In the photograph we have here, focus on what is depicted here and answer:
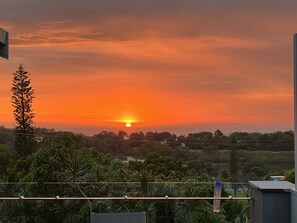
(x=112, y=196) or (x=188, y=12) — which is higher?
(x=188, y=12)

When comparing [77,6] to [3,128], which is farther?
[3,128]

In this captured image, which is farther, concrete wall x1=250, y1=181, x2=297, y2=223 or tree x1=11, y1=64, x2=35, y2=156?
tree x1=11, y1=64, x2=35, y2=156

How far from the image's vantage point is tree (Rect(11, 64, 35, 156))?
15.3 meters

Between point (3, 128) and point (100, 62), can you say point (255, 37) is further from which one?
point (3, 128)

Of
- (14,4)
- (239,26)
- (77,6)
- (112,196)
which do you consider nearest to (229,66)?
(239,26)

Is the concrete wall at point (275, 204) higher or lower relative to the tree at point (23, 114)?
lower

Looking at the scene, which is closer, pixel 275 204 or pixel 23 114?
pixel 275 204

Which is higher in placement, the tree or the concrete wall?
the tree

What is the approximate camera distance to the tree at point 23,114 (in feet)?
50.2

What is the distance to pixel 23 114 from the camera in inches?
630

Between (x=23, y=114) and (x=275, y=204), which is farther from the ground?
(x=23, y=114)

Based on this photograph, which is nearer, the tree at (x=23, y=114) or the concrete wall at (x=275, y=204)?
the concrete wall at (x=275, y=204)

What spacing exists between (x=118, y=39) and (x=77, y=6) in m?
1.66

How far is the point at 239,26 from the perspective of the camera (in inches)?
335
